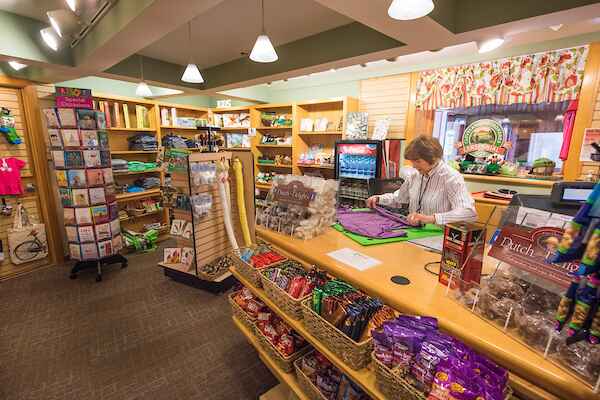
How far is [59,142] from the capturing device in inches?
134

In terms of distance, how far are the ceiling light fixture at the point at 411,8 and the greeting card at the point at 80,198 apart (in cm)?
400

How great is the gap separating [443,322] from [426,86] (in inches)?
157

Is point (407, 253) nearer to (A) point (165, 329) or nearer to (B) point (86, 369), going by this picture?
(A) point (165, 329)

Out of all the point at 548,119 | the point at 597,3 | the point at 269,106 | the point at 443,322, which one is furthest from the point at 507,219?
the point at 269,106

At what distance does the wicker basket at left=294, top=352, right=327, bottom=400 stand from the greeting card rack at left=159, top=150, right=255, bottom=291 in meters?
2.13

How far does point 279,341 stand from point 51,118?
383 cm

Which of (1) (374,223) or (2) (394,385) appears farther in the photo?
(1) (374,223)

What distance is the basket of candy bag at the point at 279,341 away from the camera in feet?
5.20

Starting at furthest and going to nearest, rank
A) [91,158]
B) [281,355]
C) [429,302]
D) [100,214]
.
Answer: [100,214] < [91,158] < [281,355] < [429,302]

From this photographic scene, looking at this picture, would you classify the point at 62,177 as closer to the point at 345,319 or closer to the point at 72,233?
the point at 72,233

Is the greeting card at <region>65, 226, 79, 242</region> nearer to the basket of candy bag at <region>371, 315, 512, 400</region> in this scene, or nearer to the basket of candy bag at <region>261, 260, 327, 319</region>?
the basket of candy bag at <region>261, 260, 327, 319</region>

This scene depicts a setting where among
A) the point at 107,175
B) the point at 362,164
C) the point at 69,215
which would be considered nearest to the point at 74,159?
the point at 107,175

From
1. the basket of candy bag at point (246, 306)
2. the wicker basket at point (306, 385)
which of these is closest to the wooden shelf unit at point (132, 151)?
the basket of candy bag at point (246, 306)

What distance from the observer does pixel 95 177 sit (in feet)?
11.9
